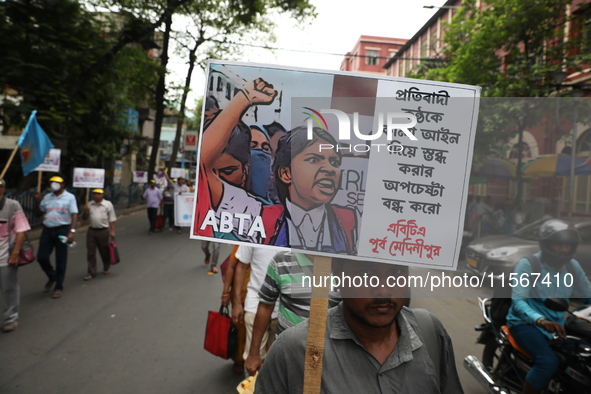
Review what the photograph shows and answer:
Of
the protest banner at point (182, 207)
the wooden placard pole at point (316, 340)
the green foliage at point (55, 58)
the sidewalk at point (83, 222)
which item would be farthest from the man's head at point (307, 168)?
the sidewalk at point (83, 222)

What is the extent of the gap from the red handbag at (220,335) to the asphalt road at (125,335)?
15.3 inches

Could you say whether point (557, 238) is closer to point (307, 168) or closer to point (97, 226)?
point (307, 168)

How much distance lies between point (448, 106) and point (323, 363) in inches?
40.0

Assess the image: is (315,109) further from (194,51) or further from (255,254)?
(194,51)

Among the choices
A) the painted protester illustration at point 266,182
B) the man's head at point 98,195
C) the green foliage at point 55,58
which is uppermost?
the green foliage at point 55,58

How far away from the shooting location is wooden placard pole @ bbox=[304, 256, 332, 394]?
1566 millimetres

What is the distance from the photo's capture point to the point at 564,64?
10156 millimetres

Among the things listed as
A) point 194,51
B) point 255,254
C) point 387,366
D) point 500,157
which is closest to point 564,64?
point 255,254

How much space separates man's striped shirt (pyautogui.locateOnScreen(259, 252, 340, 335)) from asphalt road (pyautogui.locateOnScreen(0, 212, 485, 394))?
1.07 m

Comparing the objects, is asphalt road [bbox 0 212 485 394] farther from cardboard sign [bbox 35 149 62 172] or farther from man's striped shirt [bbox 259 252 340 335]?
cardboard sign [bbox 35 149 62 172]

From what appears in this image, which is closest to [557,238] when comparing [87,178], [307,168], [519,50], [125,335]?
[307,168]

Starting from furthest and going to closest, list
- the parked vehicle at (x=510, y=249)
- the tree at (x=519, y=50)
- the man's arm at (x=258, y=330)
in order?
the tree at (x=519, y=50) → the man's arm at (x=258, y=330) → the parked vehicle at (x=510, y=249)

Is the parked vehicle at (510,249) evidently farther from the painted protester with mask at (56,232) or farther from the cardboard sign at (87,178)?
the cardboard sign at (87,178)

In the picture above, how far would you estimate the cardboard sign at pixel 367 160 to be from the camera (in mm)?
1643
